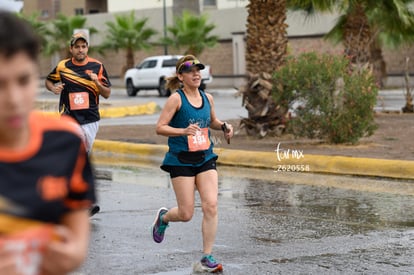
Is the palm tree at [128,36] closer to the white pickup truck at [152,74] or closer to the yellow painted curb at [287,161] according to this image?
the white pickup truck at [152,74]

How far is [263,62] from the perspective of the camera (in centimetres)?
1914

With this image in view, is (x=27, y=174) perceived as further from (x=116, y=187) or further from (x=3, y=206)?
(x=116, y=187)

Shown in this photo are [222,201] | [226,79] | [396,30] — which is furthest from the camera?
[226,79]

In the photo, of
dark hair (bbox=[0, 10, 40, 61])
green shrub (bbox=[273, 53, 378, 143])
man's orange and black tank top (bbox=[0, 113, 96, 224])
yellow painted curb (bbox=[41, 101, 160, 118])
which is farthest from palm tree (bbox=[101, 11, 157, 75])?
dark hair (bbox=[0, 10, 40, 61])

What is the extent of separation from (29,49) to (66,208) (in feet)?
1.58

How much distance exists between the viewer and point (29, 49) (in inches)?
112

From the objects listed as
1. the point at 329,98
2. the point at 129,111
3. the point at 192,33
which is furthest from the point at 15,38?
the point at 192,33

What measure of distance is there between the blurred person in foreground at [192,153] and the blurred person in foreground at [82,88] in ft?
8.42

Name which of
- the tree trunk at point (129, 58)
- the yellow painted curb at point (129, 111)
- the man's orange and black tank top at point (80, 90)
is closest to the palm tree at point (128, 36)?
the tree trunk at point (129, 58)

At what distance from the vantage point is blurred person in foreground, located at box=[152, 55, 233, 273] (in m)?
8.27

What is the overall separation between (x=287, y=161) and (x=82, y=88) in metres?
5.04

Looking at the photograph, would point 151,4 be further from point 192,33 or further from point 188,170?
point 188,170

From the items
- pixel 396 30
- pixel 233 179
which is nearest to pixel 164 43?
pixel 396 30

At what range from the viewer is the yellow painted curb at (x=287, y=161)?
45.1ft
